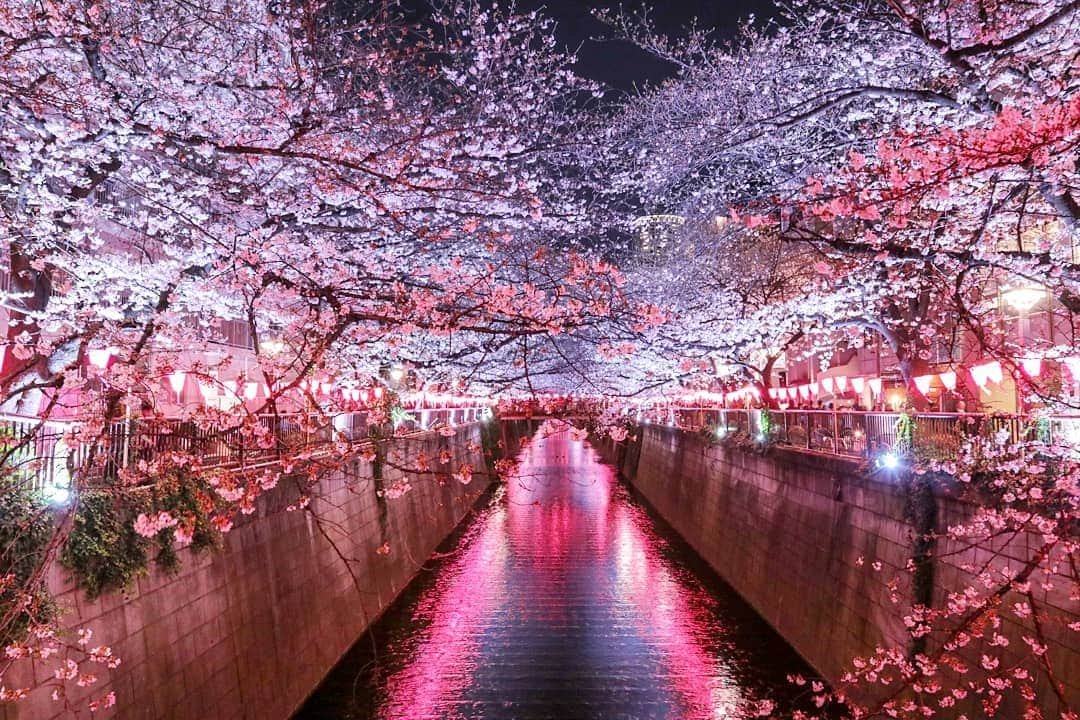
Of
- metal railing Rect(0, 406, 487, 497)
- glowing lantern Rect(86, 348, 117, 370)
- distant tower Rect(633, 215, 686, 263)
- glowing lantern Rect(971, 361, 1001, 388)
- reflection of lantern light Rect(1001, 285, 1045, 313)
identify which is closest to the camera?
metal railing Rect(0, 406, 487, 497)

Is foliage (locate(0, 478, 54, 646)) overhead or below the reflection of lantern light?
below

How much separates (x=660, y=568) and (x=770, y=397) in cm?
645

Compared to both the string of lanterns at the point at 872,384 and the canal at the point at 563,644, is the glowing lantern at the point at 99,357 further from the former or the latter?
the string of lanterns at the point at 872,384

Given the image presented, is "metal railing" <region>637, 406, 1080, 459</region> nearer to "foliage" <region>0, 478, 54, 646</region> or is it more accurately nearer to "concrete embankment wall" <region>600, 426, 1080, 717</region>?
"concrete embankment wall" <region>600, 426, 1080, 717</region>

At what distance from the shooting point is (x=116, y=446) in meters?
8.43

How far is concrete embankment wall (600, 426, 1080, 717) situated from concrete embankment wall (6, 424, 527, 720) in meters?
6.73

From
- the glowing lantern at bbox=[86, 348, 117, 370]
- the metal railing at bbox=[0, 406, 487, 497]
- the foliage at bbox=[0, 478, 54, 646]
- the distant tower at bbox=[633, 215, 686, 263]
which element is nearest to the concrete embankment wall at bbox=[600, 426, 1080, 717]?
the metal railing at bbox=[0, 406, 487, 497]

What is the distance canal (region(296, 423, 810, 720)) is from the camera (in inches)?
495

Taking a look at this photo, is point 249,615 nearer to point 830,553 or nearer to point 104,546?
point 104,546

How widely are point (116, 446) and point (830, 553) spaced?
38.8 feet

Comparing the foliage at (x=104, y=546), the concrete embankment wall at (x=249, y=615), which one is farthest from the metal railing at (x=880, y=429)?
the foliage at (x=104, y=546)

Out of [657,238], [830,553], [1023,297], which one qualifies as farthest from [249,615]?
[657,238]

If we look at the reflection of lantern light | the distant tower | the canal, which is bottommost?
the canal

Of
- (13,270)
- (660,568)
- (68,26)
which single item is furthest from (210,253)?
(660,568)
